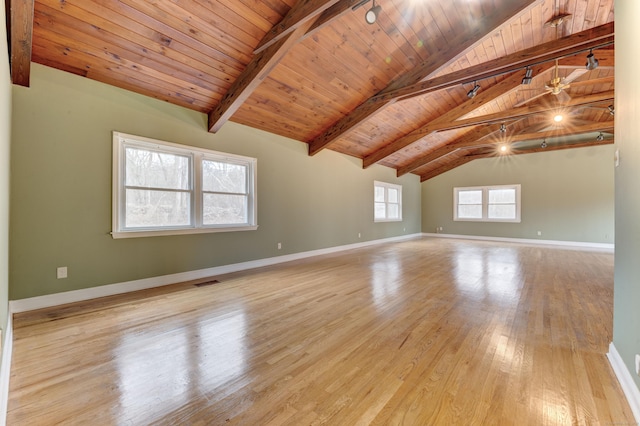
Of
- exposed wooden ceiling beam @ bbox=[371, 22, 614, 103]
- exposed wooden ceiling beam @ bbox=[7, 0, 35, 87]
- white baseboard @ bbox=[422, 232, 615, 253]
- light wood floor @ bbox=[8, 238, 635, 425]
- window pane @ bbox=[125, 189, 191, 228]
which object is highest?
exposed wooden ceiling beam @ bbox=[371, 22, 614, 103]

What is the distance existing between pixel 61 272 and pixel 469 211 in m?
10.7

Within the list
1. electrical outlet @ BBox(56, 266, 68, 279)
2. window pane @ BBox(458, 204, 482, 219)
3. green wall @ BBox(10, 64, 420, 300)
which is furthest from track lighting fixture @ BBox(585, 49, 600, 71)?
electrical outlet @ BBox(56, 266, 68, 279)

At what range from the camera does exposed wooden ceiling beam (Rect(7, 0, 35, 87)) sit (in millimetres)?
2092

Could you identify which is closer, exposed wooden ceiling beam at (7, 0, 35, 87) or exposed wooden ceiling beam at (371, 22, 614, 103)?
exposed wooden ceiling beam at (7, 0, 35, 87)

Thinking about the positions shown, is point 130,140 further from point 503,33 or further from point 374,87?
point 503,33

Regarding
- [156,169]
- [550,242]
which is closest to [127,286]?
[156,169]

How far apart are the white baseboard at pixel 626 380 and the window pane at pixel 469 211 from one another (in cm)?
856

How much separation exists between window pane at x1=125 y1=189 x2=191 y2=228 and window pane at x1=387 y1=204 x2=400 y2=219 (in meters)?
6.72

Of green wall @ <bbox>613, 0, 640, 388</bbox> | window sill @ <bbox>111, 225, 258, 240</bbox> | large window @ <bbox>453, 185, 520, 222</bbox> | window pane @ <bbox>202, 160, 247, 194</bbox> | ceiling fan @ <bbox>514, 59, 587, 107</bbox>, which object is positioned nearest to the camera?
green wall @ <bbox>613, 0, 640, 388</bbox>

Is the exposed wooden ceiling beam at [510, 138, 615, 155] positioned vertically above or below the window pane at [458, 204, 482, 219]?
above

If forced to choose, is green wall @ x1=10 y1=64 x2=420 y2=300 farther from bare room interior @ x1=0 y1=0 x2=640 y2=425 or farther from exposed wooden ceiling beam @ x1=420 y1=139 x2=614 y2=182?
exposed wooden ceiling beam @ x1=420 y1=139 x2=614 y2=182

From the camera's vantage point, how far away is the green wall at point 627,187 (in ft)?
4.82

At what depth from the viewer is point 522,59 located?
12.1 ft

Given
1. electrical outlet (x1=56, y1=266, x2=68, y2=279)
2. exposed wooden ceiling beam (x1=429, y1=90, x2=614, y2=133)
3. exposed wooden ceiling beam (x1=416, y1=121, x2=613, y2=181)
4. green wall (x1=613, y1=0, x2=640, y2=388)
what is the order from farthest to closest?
exposed wooden ceiling beam (x1=416, y1=121, x2=613, y2=181)
exposed wooden ceiling beam (x1=429, y1=90, x2=614, y2=133)
electrical outlet (x1=56, y1=266, x2=68, y2=279)
green wall (x1=613, y1=0, x2=640, y2=388)
